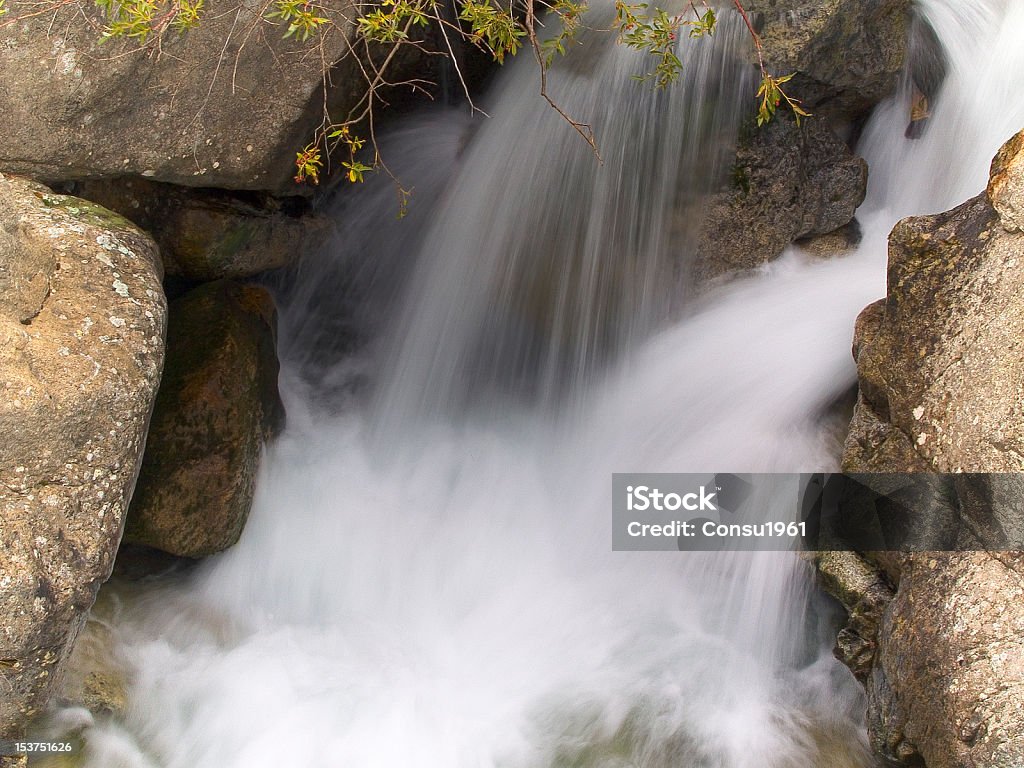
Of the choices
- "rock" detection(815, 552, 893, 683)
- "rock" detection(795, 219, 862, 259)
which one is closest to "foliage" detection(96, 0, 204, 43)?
"rock" detection(815, 552, 893, 683)

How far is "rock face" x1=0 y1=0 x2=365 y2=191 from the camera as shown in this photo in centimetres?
341

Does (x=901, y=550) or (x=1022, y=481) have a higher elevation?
(x=1022, y=481)

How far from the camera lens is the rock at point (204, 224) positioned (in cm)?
406

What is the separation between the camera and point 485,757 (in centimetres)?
342

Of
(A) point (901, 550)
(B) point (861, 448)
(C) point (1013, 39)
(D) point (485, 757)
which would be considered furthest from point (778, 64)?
(D) point (485, 757)

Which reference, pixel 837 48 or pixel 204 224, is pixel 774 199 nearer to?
pixel 837 48

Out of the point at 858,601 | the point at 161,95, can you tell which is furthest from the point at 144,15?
the point at 858,601

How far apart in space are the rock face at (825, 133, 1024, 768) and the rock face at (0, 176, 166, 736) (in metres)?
2.77

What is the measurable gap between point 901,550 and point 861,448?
1.38 feet

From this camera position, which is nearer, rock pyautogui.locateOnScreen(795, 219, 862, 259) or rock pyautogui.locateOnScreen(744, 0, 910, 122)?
rock pyautogui.locateOnScreen(744, 0, 910, 122)

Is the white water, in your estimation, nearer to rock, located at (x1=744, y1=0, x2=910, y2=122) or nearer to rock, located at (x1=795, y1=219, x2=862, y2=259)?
rock, located at (x1=795, y1=219, x2=862, y2=259)

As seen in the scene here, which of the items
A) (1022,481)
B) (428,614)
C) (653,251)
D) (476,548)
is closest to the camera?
(1022,481)

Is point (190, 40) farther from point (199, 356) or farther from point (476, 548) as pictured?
point (476, 548)

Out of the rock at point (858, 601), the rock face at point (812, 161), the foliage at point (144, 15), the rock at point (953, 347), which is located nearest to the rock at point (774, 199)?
the rock face at point (812, 161)
